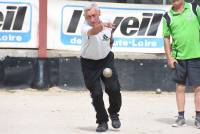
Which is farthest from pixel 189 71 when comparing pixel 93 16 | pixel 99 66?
pixel 93 16

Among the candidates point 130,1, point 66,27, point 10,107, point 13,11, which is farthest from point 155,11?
point 10,107

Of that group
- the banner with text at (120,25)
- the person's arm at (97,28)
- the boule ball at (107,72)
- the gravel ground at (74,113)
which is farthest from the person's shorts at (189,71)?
the banner with text at (120,25)

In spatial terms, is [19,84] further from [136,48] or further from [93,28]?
[93,28]

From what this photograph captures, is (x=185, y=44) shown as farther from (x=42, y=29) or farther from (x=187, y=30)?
(x=42, y=29)

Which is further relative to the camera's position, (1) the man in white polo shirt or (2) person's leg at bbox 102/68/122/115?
(2) person's leg at bbox 102/68/122/115

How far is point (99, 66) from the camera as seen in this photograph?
27.7 feet

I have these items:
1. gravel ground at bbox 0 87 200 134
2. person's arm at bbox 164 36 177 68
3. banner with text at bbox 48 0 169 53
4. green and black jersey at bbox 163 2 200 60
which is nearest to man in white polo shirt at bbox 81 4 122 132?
gravel ground at bbox 0 87 200 134

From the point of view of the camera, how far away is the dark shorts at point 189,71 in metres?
9.02

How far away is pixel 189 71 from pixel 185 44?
1.18ft

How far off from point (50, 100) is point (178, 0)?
128 inches

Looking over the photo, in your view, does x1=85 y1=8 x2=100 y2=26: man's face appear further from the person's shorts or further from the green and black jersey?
the person's shorts

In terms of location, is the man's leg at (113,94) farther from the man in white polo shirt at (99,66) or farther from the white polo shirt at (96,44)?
the white polo shirt at (96,44)

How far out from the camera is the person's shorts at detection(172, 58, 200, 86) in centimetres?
902

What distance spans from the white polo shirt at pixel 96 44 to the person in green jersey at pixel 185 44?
1104 mm
